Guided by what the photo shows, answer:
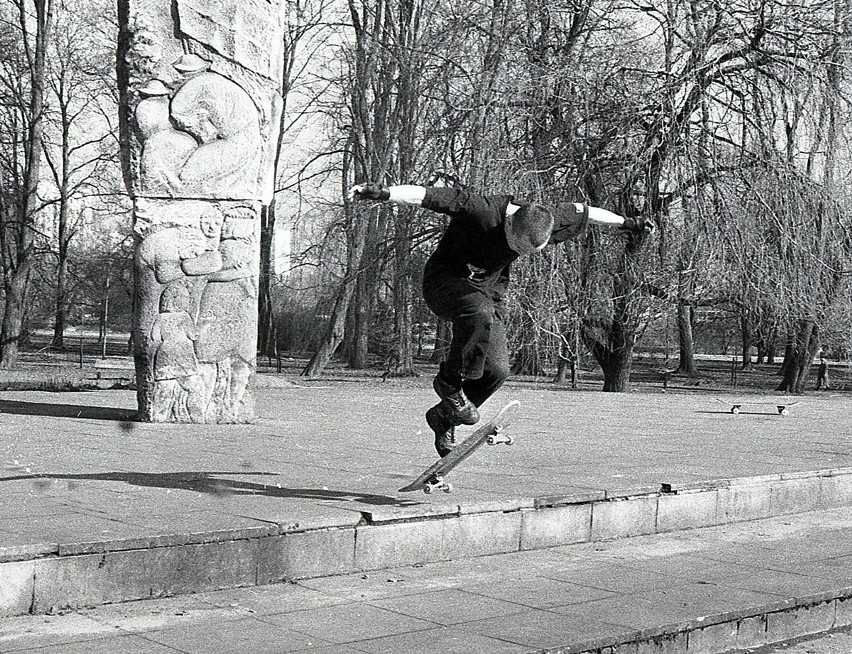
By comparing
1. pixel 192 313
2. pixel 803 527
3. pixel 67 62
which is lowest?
pixel 803 527

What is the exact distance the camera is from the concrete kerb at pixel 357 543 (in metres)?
4.68

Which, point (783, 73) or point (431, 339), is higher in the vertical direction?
point (783, 73)

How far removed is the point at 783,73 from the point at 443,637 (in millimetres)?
14766

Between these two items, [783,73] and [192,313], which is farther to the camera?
[783,73]

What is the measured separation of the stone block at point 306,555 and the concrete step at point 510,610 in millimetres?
65

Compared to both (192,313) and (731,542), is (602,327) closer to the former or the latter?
(192,313)

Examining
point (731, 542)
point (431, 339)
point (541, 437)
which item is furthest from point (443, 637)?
point (431, 339)

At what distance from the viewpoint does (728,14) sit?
17922 millimetres

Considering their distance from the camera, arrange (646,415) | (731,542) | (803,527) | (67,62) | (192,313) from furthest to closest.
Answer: (67,62) → (646,415) → (192,313) → (803,527) → (731,542)

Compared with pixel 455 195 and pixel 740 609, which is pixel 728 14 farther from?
pixel 740 609

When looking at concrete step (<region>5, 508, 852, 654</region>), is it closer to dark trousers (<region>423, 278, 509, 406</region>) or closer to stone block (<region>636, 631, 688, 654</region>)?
stone block (<region>636, 631, 688, 654</region>)

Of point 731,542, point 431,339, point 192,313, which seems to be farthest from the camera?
point 431,339

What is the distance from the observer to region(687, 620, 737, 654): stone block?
493 centimetres

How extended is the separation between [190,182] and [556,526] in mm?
5198
